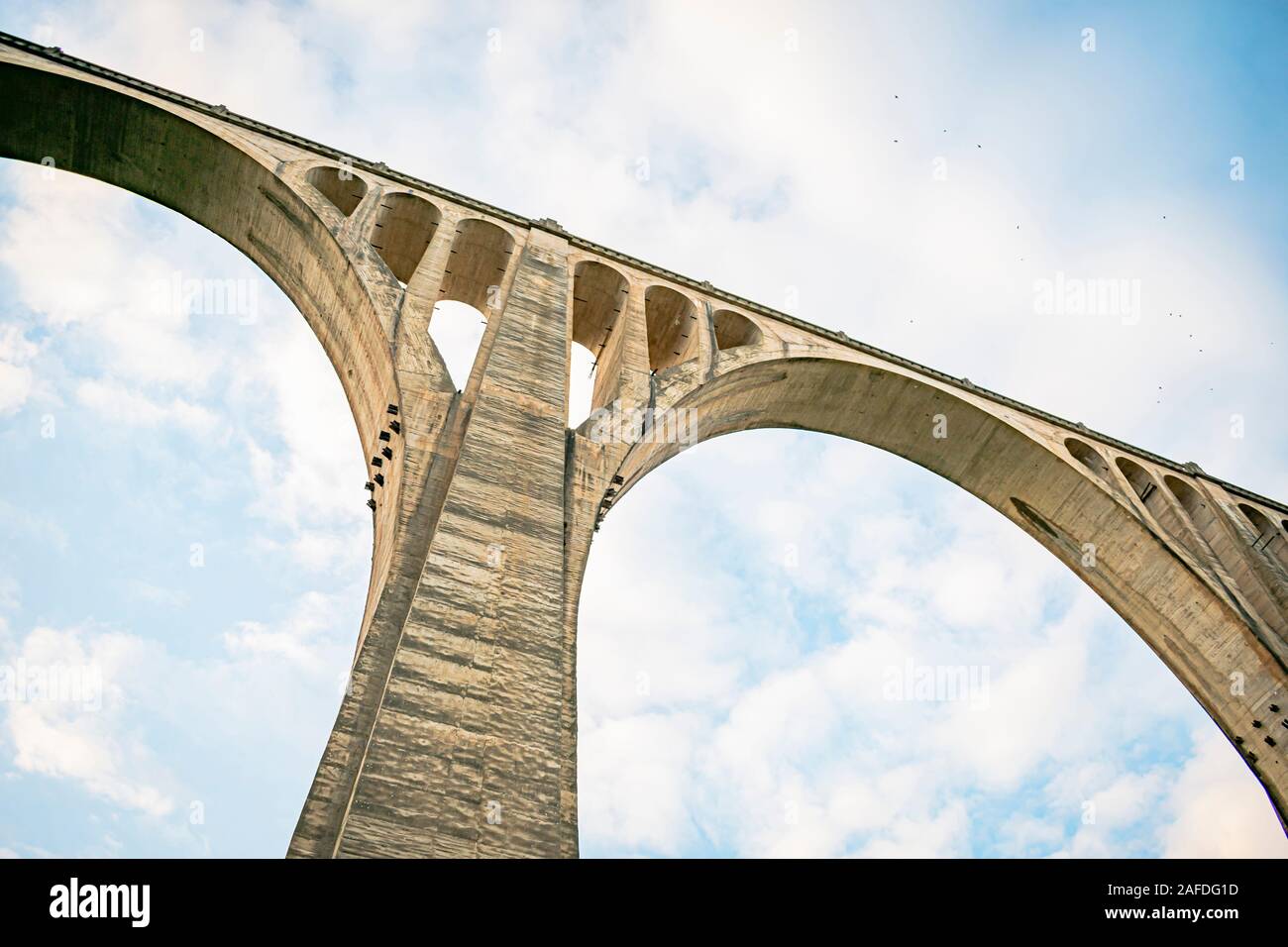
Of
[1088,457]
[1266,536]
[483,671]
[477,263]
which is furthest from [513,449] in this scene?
[1266,536]

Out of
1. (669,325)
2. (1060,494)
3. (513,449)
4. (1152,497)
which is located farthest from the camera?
(1152,497)

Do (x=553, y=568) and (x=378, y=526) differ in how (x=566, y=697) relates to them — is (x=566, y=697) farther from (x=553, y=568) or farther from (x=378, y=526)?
(x=378, y=526)

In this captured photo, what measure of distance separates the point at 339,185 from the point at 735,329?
21.4 feet

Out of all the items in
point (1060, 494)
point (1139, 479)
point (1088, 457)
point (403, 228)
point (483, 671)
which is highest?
point (403, 228)

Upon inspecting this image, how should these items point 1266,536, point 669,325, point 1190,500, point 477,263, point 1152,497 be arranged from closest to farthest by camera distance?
point 477,263 < point 669,325 < point 1152,497 < point 1190,500 < point 1266,536

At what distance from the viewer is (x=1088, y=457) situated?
1959cm

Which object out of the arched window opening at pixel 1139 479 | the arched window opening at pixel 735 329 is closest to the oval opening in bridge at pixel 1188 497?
the arched window opening at pixel 1139 479

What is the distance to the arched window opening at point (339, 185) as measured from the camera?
15.2m

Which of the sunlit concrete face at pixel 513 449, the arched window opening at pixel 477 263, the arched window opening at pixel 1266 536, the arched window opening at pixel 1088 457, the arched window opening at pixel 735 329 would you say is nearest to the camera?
the sunlit concrete face at pixel 513 449

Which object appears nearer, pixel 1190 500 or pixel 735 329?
pixel 735 329

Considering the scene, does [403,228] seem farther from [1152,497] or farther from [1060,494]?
[1152,497]

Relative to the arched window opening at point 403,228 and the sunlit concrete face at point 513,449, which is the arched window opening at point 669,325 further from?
the arched window opening at point 403,228

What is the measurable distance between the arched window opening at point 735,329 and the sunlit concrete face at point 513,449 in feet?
0.13
